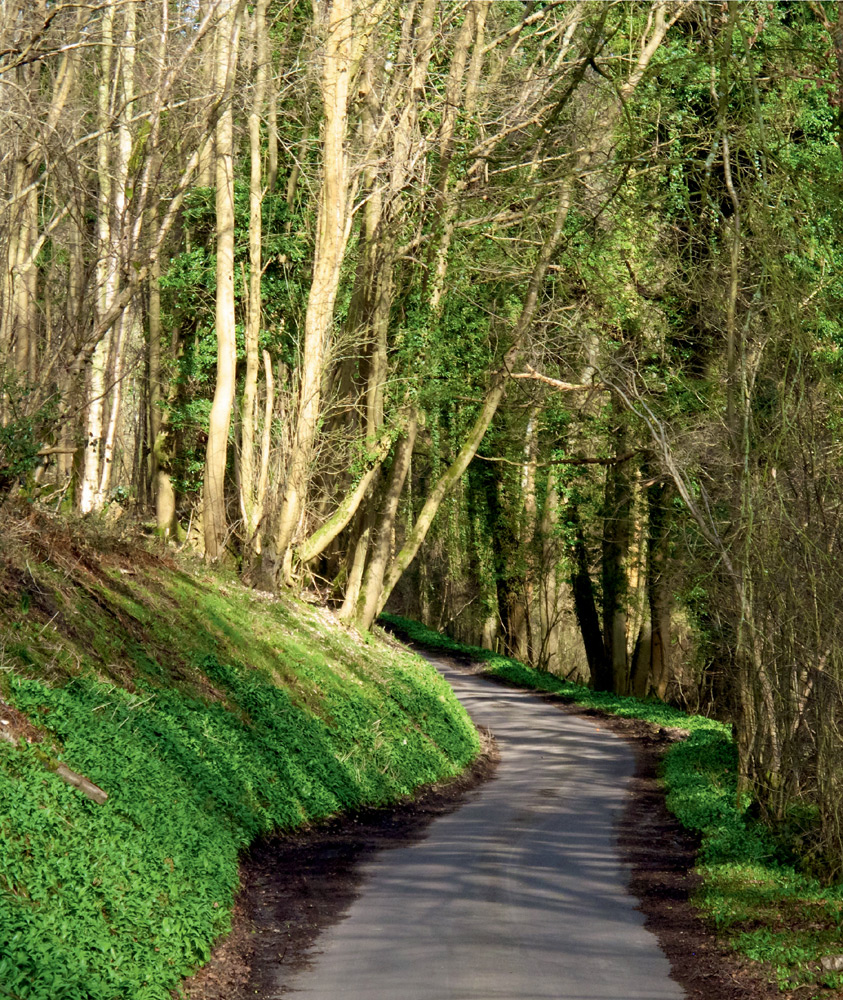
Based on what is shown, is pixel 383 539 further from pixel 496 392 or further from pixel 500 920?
pixel 500 920

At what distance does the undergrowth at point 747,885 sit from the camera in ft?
27.2

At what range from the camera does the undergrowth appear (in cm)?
830

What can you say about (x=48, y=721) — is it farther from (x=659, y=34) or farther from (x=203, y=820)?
(x=659, y=34)

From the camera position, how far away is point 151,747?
10719 millimetres

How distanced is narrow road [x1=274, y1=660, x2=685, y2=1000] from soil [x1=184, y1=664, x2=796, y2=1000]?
0.58 ft

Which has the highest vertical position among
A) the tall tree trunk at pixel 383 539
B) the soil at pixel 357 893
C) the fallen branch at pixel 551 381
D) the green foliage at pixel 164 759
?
the fallen branch at pixel 551 381

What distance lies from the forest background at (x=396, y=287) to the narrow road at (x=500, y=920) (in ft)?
8.09

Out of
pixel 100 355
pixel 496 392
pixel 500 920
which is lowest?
pixel 500 920

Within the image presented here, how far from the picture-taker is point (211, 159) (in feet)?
72.7

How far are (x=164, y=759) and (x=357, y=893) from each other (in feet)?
6.91

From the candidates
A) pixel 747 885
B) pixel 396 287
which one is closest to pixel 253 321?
pixel 396 287

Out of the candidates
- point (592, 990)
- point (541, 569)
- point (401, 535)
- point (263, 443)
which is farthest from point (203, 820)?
point (401, 535)

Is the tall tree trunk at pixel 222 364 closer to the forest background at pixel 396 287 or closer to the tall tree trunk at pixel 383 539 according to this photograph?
the forest background at pixel 396 287

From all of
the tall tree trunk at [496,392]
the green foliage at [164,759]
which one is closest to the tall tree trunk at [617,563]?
the tall tree trunk at [496,392]
